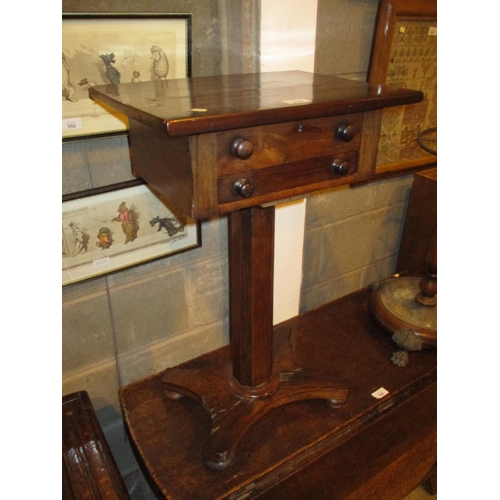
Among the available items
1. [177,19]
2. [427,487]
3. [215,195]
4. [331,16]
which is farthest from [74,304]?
[427,487]

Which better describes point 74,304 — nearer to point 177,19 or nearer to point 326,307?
point 177,19

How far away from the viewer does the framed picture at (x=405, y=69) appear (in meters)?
1.31

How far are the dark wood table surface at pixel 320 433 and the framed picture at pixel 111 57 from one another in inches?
26.9

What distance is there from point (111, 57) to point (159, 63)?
0.34 ft

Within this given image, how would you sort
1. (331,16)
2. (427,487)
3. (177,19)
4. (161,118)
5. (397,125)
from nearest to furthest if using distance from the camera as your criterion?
1. (161,118)
2. (177,19)
3. (331,16)
4. (397,125)
5. (427,487)

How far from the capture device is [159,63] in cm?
98

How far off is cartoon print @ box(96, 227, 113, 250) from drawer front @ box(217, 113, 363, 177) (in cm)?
48

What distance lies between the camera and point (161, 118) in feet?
2.02

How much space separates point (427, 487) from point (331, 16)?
1.62 metres

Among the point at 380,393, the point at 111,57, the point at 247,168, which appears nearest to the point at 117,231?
the point at 111,57

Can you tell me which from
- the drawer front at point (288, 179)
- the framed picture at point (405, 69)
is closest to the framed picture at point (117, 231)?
the drawer front at point (288, 179)

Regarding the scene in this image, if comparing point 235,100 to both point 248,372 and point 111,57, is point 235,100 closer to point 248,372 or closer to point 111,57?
point 111,57

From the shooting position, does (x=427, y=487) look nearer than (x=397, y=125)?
No

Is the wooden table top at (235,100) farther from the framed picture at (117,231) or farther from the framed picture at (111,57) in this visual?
the framed picture at (117,231)
